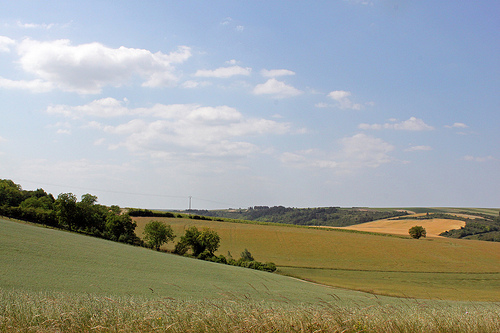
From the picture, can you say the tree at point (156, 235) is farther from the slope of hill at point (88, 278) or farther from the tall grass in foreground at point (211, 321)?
the tall grass in foreground at point (211, 321)

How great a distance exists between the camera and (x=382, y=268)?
53.4 m

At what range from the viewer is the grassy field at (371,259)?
43844 millimetres

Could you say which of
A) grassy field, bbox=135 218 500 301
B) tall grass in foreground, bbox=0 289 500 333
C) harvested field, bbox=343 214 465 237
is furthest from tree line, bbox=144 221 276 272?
harvested field, bbox=343 214 465 237

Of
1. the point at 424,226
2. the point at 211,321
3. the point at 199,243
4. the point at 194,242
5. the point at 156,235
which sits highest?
the point at 211,321

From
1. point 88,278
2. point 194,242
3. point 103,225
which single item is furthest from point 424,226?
point 88,278

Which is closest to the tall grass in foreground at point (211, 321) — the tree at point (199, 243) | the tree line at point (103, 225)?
the tree line at point (103, 225)

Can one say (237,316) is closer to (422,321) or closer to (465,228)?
(422,321)

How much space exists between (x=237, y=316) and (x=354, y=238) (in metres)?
77.9

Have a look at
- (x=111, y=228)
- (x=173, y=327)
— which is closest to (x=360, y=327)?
(x=173, y=327)

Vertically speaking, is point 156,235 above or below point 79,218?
below

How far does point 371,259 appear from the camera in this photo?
5916 centimetres

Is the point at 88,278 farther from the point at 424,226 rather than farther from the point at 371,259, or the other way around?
the point at 424,226

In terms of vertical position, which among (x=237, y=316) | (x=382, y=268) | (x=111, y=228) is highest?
(x=237, y=316)

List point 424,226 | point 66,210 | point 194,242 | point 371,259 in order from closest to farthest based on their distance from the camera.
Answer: point 194,242
point 371,259
point 66,210
point 424,226
